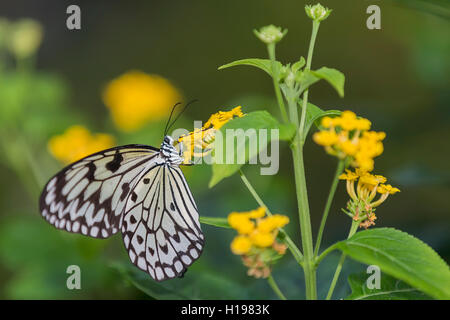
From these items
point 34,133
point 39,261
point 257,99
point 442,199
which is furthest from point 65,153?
point 442,199

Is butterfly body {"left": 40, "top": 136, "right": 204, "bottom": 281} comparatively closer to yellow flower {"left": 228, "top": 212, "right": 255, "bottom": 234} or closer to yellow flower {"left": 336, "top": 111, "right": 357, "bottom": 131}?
yellow flower {"left": 228, "top": 212, "right": 255, "bottom": 234}

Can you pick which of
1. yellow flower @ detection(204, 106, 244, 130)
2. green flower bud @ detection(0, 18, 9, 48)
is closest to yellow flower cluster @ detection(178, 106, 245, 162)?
yellow flower @ detection(204, 106, 244, 130)

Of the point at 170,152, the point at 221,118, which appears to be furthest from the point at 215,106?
the point at 221,118

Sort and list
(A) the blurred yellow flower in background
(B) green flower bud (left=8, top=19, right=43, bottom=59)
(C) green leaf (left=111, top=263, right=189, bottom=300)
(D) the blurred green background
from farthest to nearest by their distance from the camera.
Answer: (A) the blurred yellow flower in background
(B) green flower bud (left=8, top=19, right=43, bottom=59)
(D) the blurred green background
(C) green leaf (left=111, top=263, right=189, bottom=300)

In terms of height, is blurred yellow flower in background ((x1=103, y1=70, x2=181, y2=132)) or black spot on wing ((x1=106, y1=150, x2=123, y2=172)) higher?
blurred yellow flower in background ((x1=103, y1=70, x2=181, y2=132))

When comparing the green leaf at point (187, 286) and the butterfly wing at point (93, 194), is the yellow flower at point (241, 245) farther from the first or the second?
the butterfly wing at point (93, 194)

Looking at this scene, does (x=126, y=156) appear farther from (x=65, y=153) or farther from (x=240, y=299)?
(x=65, y=153)

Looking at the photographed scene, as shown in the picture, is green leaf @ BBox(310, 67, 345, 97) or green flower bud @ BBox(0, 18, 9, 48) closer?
green leaf @ BBox(310, 67, 345, 97)
